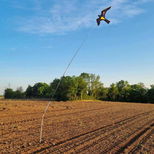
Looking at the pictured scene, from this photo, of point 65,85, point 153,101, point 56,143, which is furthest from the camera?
point 153,101

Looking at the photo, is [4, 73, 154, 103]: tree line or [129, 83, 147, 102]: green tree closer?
[4, 73, 154, 103]: tree line

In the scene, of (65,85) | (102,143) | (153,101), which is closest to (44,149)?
(102,143)

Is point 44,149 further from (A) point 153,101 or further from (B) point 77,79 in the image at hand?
(A) point 153,101

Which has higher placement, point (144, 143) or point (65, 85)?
point (65, 85)

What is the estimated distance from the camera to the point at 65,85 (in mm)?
58125

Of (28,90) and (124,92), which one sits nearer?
(124,92)

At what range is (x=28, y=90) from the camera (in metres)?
102

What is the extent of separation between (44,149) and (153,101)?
64140 millimetres

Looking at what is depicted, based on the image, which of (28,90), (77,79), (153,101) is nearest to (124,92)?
(153,101)

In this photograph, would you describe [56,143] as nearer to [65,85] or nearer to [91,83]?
[65,85]

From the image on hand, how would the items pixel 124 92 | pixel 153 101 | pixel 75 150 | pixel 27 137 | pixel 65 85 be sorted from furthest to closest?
pixel 124 92 → pixel 153 101 → pixel 65 85 → pixel 27 137 → pixel 75 150

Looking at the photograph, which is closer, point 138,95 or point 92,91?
point 138,95

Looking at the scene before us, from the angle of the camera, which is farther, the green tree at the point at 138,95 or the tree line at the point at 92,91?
the green tree at the point at 138,95

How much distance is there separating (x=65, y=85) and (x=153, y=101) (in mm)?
32826
